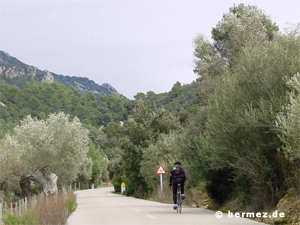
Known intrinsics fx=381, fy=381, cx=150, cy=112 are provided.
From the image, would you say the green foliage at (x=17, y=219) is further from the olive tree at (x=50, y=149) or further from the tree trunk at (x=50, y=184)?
the olive tree at (x=50, y=149)

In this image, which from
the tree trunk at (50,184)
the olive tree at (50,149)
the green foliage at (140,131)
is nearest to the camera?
the tree trunk at (50,184)

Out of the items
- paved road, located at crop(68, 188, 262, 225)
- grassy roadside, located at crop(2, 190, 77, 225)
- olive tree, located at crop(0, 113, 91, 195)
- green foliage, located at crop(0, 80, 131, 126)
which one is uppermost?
green foliage, located at crop(0, 80, 131, 126)

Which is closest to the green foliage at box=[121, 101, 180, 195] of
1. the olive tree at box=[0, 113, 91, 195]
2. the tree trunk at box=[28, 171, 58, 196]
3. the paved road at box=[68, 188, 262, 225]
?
the olive tree at box=[0, 113, 91, 195]

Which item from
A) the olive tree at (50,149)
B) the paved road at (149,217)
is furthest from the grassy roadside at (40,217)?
the olive tree at (50,149)

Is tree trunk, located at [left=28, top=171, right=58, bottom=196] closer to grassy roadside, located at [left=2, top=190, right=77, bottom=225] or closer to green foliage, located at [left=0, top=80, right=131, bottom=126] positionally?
grassy roadside, located at [left=2, top=190, right=77, bottom=225]

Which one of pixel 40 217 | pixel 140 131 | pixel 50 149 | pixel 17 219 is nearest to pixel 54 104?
pixel 140 131

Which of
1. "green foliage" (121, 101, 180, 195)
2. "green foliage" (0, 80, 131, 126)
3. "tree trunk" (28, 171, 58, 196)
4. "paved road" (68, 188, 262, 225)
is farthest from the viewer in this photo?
"green foliage" (0, 80, 131, 126)

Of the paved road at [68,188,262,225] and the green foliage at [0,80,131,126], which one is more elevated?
the green foliage at [0,80,131,126]

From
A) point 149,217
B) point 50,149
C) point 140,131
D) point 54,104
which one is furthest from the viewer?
point 54,104

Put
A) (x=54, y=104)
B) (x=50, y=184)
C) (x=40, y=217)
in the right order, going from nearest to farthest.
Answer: (x=40, y=217) → (x=50, y=184) → (x=54, y=104)

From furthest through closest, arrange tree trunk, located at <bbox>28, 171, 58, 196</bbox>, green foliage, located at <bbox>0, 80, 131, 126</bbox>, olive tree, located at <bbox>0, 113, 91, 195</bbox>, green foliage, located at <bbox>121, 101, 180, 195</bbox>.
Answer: green foliage, located at <bbox>0, 80, 131, 126</bbox>, green foliage, located at <bbox>121, 101, 180, 195</bbox>, olive tree, located at <bbox>0, 113, 91, 195</bbox>, tree trunk, located at <bbox>28, 171, 58, 196</bbox>

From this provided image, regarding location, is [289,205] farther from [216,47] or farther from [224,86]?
[216,47]

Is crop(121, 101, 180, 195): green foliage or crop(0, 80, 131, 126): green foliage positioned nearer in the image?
crop(121, 101, 180, 195): green foliage

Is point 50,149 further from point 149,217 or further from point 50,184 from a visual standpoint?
point 149,217
